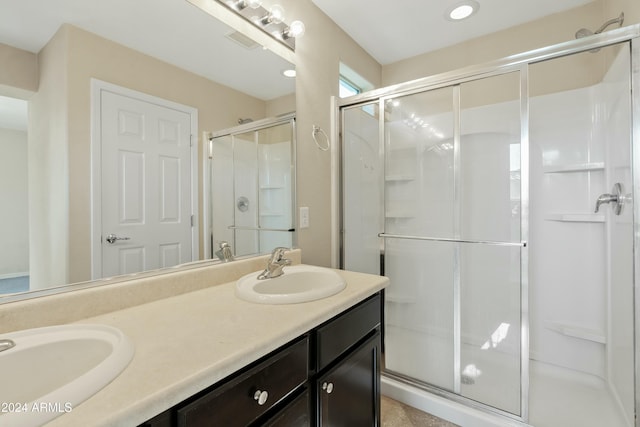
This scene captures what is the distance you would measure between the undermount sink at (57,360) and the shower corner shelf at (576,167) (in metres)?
2.55

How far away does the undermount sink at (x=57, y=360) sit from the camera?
1.75 ft

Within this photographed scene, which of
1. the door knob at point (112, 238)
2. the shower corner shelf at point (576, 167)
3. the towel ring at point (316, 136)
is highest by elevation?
the towel ring at point (316, 136)

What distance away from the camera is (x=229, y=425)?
62cm

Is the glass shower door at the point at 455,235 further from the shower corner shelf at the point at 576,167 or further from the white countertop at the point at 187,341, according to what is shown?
the white countertop at the point at 187,341

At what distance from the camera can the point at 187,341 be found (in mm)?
676

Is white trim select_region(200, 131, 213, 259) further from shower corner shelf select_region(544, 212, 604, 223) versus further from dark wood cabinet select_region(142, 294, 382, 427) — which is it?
shower corner shelf select_region(544, 212, 604, 223)

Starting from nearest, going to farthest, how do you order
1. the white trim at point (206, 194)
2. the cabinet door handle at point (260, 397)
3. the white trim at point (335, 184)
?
the cabinet door handle at point (260, 397) → the white trim at point (206, 194) → the white trim at point (335, 184)

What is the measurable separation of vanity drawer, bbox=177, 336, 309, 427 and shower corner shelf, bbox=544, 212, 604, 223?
2.09m

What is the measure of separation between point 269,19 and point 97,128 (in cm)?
102

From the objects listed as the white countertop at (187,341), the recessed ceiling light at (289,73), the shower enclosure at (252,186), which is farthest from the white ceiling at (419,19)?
the white countertop at (187,341)

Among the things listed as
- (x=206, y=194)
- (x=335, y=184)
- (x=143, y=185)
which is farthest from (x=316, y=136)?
(x=143, y=185)

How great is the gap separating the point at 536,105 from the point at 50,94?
8.63 feet

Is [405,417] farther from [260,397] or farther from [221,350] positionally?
[221,350]

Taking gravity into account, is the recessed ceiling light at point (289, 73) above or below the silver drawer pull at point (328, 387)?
above
